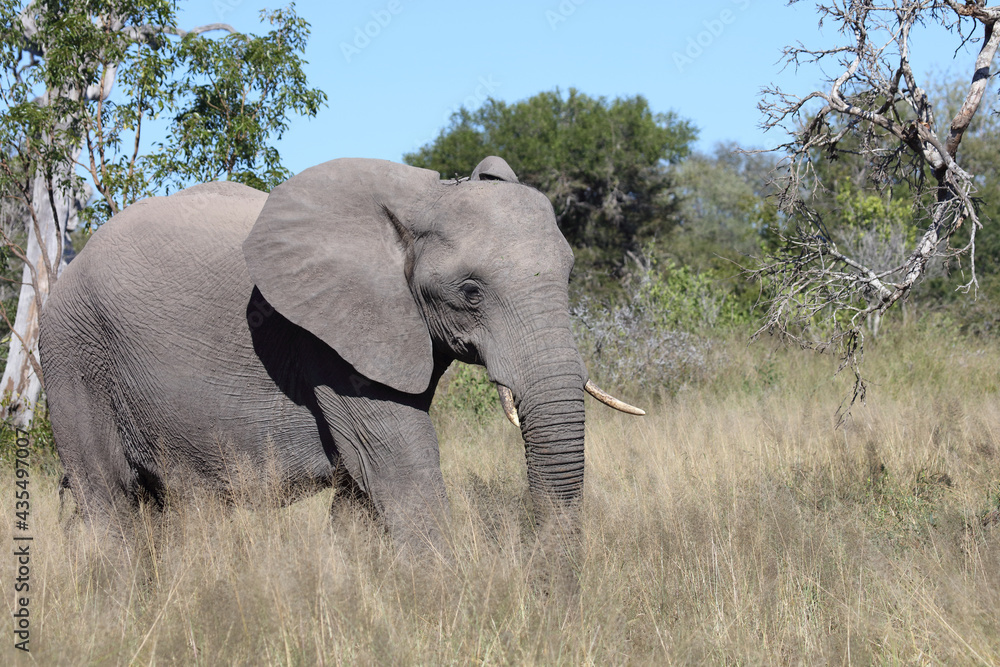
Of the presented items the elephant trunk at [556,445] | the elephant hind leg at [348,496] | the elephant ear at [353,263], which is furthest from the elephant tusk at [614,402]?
the elephant hind leg at [348,496]

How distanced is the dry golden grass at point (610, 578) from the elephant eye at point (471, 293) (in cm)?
98

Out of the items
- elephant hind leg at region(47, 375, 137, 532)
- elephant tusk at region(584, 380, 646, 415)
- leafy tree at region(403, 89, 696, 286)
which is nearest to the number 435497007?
elephant hind leg at region(47, 375, 137, 532)

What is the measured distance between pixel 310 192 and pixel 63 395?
74.3 inches

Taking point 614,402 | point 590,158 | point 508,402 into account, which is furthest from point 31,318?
point 590,158

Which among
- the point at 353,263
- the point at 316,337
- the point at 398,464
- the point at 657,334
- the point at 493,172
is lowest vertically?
the point at 398,464

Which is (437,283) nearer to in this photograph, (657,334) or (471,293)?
(471,293)

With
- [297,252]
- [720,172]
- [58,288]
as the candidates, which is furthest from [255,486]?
[720,172]

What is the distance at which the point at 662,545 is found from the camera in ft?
15.0

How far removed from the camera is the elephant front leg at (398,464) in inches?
165

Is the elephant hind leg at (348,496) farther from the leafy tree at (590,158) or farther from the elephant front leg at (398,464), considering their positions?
the leafy tree at (590,158)

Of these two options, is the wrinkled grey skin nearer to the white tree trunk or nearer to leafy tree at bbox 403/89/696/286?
the white tree trunk

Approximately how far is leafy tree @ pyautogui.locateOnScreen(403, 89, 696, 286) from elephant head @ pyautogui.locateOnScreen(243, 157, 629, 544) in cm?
1573

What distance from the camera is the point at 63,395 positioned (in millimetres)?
5148

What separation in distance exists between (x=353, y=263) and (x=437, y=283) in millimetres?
433
